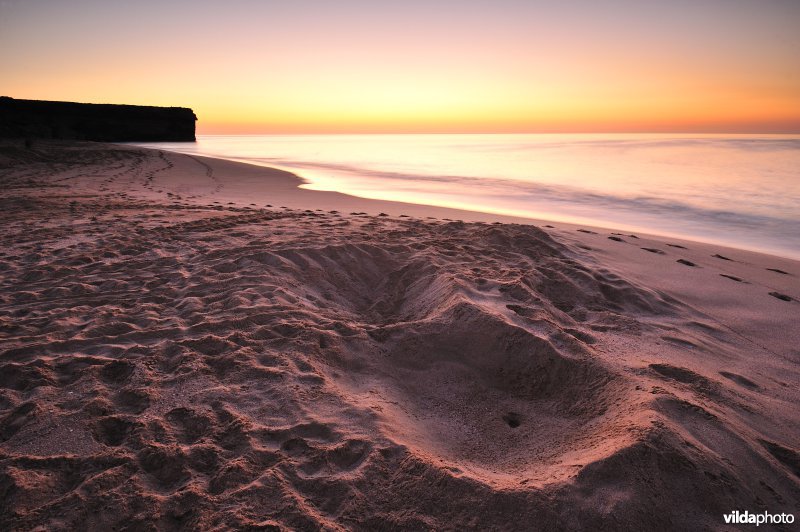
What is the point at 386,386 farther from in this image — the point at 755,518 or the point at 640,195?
the point at 640,195

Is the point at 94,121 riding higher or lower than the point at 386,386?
higher

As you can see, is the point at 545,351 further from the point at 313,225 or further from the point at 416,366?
the point at 313,225

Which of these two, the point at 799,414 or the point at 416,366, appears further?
the point at 416,366

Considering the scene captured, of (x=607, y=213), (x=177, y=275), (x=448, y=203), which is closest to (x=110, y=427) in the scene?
(x=177, y=275)

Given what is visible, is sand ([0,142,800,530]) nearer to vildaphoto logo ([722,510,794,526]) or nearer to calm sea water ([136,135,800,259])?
vildaphoto logo ([722,510,794,526])

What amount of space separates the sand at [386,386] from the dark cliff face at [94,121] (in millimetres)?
36890

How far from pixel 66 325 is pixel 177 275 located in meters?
1.02

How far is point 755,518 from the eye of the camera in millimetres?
1531

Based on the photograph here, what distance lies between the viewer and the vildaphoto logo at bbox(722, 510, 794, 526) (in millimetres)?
1517

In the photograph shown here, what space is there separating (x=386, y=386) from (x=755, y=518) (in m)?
1.58

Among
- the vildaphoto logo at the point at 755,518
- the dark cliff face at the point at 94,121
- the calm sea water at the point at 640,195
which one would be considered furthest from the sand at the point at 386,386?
the dark cliff face at the point at 94,121

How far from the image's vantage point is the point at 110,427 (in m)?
1.96

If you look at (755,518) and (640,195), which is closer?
(755,518)

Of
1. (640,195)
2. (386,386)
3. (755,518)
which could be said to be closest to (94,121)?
(640,195)
